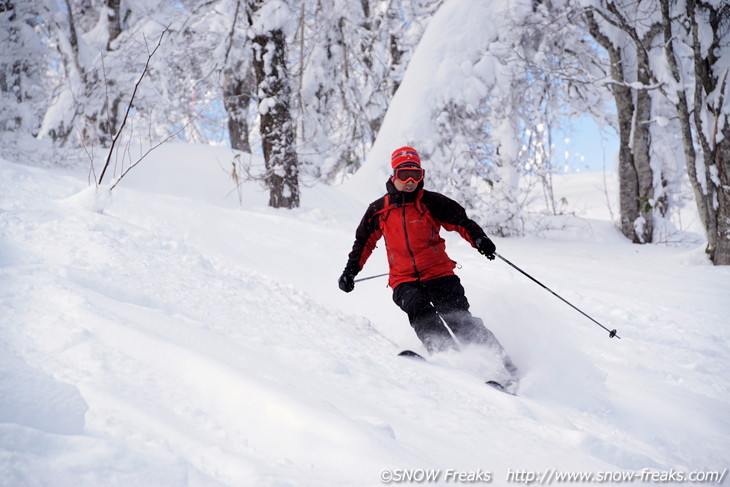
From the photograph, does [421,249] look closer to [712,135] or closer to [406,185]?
[406,185]

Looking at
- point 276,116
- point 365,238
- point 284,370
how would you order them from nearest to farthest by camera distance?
1. point 284,370
2. point 365,238
3. point 276,116

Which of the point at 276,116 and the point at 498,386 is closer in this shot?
the point at 498,386

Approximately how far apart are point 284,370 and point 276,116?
690cm

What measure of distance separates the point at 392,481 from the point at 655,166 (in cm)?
907

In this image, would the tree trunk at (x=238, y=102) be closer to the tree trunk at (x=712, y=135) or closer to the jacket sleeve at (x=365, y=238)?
the tree trunk at (x=712, y=135)

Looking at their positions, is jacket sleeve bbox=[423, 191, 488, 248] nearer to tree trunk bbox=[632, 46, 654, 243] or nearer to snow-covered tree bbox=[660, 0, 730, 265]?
snow-covered tree bbox=[660, 0, 730, 265]

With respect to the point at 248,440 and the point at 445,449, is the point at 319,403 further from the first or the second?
the point at 445,449

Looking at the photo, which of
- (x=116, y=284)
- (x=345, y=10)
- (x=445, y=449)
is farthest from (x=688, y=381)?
(x=345, y=10)

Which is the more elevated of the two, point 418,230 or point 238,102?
point 238,102

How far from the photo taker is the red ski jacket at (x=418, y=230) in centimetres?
332

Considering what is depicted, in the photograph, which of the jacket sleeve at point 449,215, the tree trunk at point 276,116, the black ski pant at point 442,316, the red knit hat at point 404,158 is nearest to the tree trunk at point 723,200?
the jacket sleeve at point 449,215

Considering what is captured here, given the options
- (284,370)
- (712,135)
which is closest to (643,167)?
(712,135)

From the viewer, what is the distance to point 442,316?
320 centimetres

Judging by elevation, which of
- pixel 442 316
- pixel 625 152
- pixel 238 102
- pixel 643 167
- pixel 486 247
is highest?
pixel 238 102
